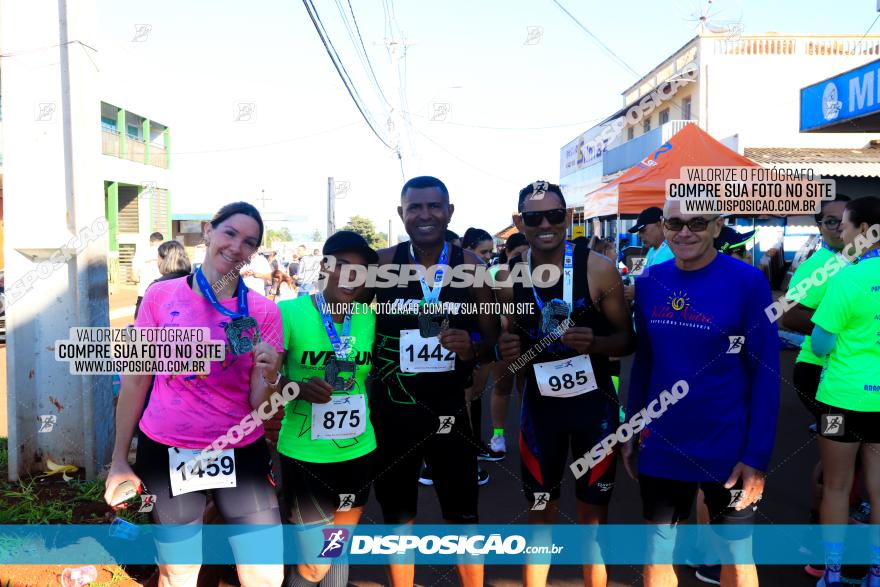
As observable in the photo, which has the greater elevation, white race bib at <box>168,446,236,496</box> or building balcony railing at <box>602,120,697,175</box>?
building balcony railing at <box>602,120,697,175</box>

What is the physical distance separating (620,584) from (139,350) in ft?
9.24

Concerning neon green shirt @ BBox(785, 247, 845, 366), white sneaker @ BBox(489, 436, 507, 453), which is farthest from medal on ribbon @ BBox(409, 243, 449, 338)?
white sneaker @ BBox(489, 436, 507, 453)

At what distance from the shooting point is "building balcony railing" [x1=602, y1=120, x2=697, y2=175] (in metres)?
19.9

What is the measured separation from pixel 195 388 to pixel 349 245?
0.93 metres

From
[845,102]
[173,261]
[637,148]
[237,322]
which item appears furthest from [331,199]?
[637,148]

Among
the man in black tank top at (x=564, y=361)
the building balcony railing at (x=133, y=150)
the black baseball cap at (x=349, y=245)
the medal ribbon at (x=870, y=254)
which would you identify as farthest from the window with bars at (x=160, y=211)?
the medal ribbon at (x=870, y=254)

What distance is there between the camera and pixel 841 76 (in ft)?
27.7

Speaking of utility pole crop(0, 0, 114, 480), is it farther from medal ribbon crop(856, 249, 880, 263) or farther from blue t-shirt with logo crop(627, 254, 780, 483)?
medal ribbon crop(856, 249, 880, 263)

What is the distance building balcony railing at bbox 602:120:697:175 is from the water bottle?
18.1 meters

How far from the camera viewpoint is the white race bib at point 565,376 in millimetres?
3189

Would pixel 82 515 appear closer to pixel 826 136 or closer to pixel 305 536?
pixel 305 536

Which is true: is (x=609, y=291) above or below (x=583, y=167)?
below

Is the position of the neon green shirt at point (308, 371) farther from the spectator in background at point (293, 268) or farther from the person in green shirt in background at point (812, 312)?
the spectator in background at point (293, 268)

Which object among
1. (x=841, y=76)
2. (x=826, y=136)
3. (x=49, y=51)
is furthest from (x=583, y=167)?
(x=49, y=51)
